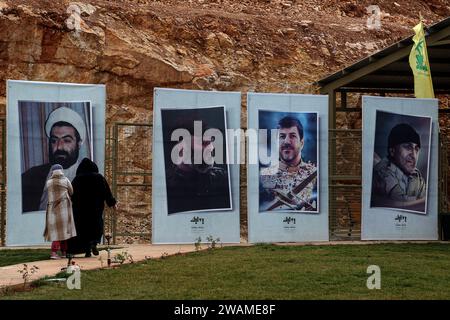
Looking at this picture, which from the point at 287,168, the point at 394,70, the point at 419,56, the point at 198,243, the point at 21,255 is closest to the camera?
the point at 21,255

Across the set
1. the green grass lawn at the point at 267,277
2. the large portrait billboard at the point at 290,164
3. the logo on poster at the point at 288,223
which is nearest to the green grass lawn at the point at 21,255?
the green grass lawn at the point at 267,277

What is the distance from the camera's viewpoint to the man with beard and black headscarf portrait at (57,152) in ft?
60.1

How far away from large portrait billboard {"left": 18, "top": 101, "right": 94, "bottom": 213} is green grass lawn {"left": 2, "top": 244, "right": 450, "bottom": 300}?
10.8ft

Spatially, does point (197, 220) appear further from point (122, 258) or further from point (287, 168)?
point (122, 258)

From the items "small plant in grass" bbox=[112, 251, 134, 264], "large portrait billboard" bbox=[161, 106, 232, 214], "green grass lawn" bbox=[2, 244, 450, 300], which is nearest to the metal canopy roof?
"large portrait billboard" bbox=[161, 106, 232, 214]

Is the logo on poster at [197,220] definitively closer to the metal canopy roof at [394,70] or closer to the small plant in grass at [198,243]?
the small plant in grass at [198,243]

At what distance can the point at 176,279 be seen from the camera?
13.0 meters

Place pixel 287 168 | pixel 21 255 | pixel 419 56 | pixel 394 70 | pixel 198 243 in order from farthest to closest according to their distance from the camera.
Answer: pixel 394 70
pixel 419 56
pixel 287 168
pixel 198 243
pixel 21 255

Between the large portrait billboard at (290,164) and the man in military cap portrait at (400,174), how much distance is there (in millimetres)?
1395

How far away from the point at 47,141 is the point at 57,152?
0.27 meters

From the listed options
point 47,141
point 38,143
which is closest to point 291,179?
point 47,141

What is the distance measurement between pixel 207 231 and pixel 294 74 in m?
13.6

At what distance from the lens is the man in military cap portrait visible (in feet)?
66.9

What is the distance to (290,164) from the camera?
19.7 meters
